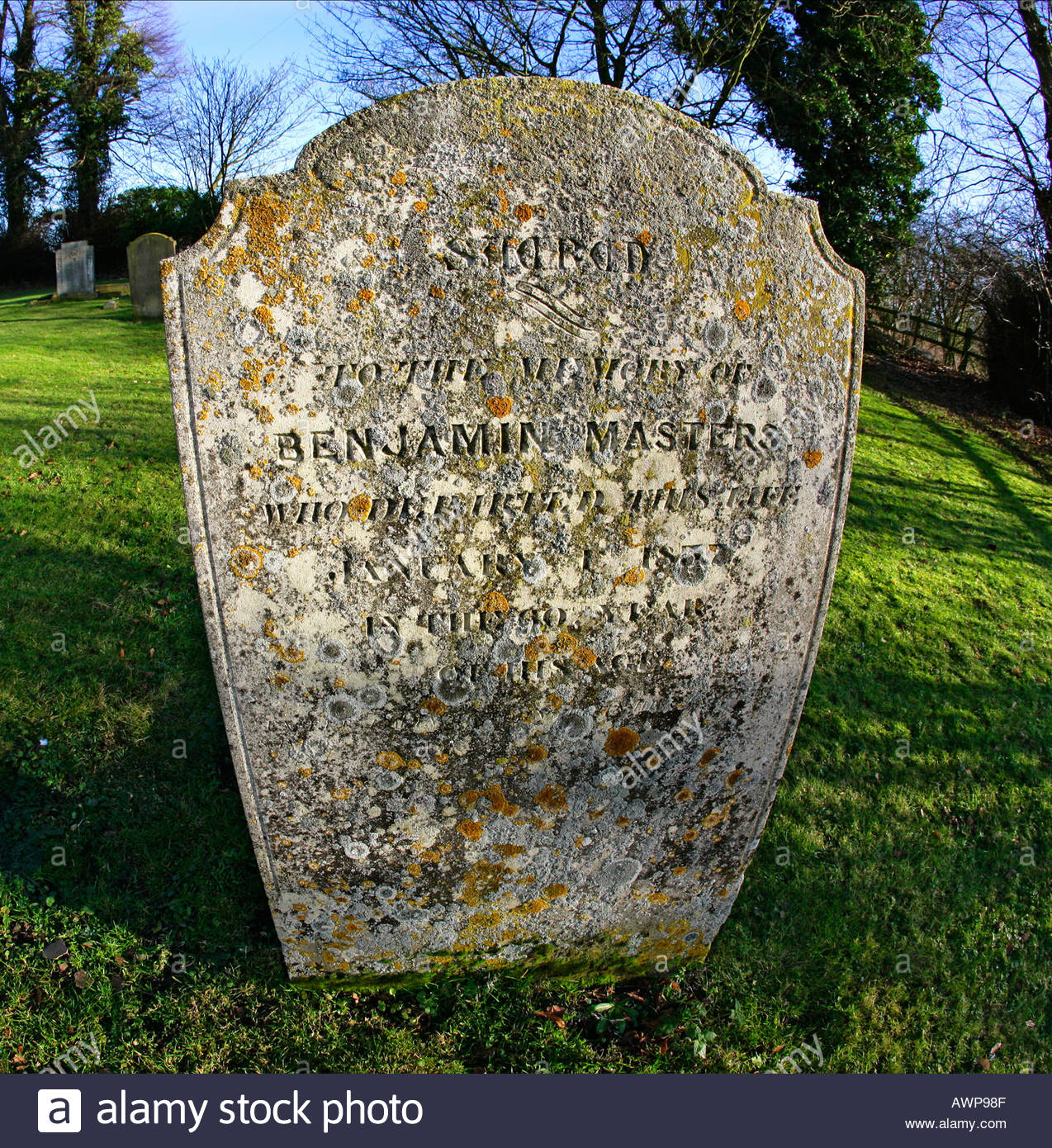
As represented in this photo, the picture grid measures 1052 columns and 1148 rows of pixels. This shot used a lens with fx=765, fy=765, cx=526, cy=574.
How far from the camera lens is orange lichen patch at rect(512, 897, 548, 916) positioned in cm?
319

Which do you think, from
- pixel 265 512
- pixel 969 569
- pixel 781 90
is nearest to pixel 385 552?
pixel 265 512

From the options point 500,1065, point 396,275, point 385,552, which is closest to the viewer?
point 396,275

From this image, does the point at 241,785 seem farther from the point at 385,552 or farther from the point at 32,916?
the point at 32,916

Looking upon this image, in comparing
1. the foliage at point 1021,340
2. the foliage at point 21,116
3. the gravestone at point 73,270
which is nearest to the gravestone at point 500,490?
the foliage at point 1021,340

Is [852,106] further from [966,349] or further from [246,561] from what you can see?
[246,561]

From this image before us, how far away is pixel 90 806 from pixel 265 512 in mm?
2303

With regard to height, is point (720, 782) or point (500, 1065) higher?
point (720, 782)

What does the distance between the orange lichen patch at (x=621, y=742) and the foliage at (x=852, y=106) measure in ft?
49.7

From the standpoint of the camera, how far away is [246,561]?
2.55 m

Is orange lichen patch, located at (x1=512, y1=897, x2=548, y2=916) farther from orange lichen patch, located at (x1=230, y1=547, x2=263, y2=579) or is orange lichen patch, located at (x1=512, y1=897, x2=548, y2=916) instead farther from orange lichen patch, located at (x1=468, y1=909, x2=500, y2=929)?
orange lichen patch, located at (x1=230, y1=547, x2=263, y2=579)

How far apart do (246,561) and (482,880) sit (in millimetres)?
1584

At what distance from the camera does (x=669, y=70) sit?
13.5 m

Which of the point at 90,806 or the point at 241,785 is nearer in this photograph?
the point at 241,785

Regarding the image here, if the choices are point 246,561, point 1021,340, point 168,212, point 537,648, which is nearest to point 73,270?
point 168,212
